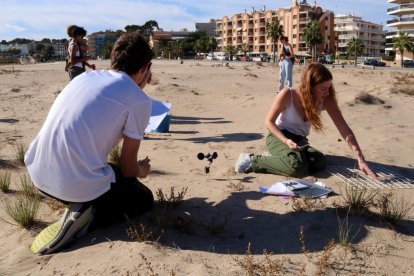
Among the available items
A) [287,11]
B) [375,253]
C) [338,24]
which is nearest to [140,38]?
[375,253]

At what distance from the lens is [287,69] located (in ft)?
35.2

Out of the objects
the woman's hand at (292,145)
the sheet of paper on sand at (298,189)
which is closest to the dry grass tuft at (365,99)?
the woman's hand at (292,145)

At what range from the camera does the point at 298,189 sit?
344 cm

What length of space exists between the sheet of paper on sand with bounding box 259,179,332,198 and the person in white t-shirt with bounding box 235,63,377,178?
1.18 feet

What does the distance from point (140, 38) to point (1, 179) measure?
2.06m

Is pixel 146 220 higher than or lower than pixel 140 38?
lower

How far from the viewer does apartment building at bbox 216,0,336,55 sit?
3918 inches

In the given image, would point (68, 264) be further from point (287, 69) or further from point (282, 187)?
point (287, 69)

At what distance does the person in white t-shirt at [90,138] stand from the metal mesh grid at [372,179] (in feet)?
6.85

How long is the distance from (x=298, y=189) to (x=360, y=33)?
116161mm

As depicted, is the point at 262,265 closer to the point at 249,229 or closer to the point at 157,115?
the point at 249,229

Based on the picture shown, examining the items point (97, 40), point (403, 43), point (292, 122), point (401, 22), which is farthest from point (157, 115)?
point (97, 40)

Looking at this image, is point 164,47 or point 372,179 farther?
point 164,47

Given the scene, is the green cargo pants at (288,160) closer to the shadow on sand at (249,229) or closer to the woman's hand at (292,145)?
the woman's hand at (292,145)
